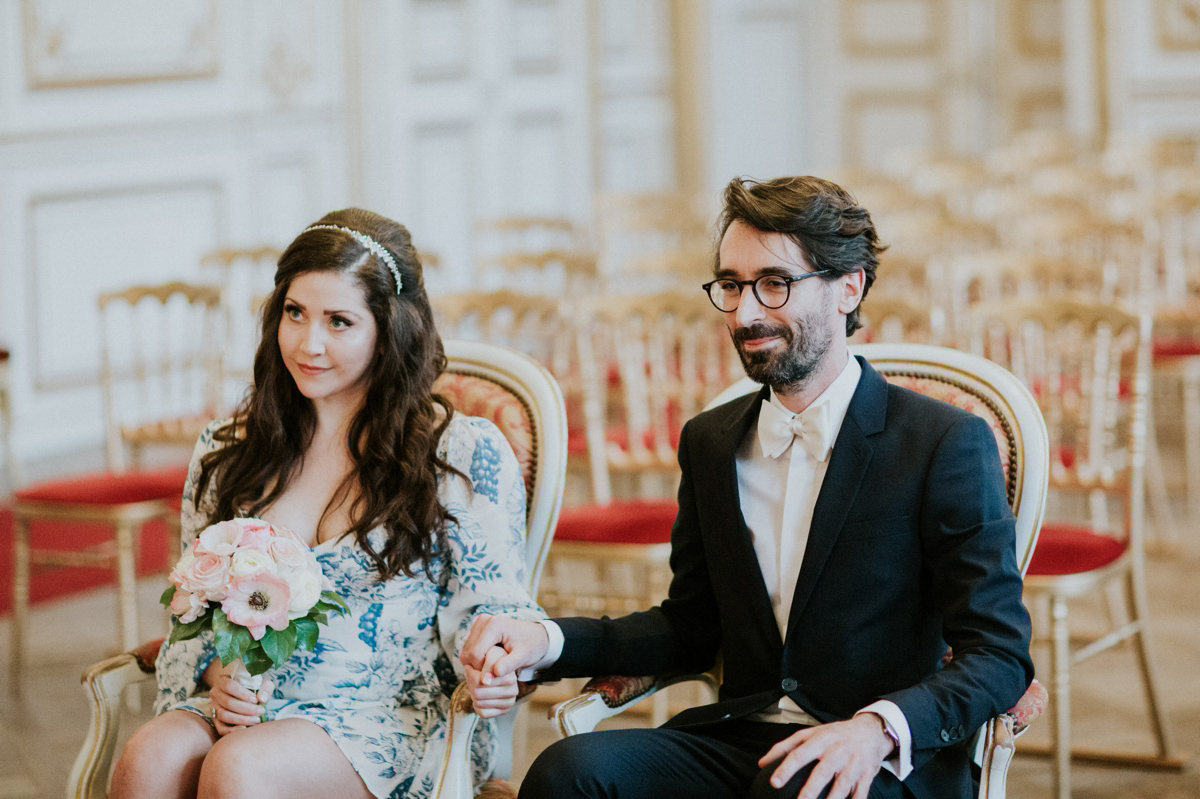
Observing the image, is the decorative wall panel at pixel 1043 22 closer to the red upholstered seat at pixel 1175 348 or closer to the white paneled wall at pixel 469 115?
the white paneled wall at pixel 469 115

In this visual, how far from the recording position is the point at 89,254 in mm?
6395

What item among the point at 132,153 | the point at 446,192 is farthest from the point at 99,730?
the point at 446,192

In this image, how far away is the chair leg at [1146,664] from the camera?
9.76 feet

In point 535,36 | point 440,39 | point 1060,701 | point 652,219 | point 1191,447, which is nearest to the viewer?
point 1060,701

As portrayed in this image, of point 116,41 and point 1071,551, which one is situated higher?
point 116,41

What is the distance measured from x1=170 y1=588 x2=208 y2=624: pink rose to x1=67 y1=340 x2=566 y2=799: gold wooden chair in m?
0.26

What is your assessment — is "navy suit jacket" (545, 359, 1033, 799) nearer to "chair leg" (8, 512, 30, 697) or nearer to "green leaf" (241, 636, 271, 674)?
"green leaf" (241, 636, 271, 674)

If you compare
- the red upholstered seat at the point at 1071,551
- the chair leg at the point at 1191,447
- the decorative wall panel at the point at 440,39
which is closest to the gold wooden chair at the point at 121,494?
the red upholstered seat at the point at 1071,551

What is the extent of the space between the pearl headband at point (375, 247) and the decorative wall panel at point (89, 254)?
4.54 m

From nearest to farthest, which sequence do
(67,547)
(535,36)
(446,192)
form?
1. (67,547)
2. (446,192)
3. (535,36)

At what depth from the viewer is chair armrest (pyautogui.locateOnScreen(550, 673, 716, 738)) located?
6.10 ft

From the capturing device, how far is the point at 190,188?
6.86 meters

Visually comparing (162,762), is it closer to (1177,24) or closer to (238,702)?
(238,702)

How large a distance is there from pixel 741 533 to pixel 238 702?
69 centimetres
